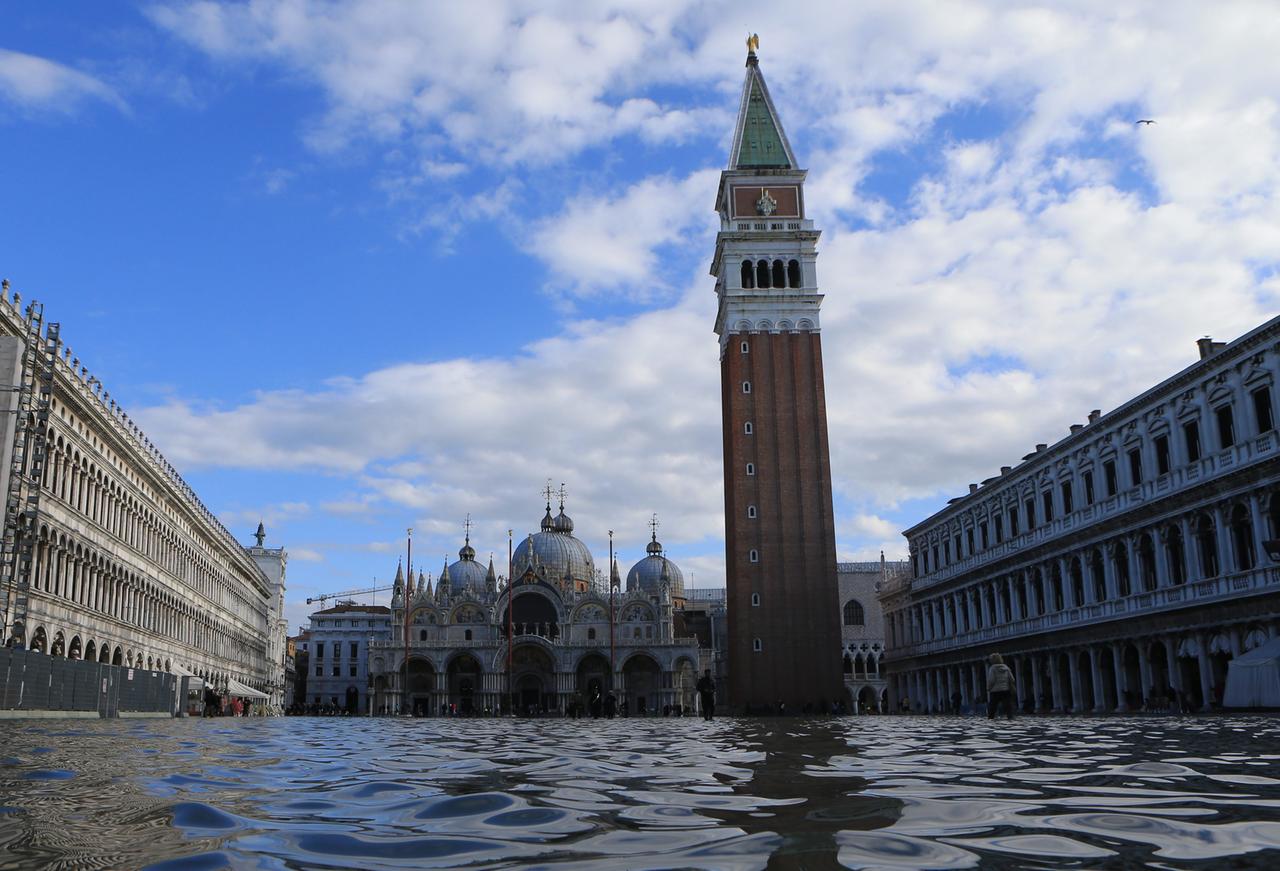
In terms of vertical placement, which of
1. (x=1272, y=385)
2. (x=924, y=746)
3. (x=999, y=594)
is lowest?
(x=924, y=746)

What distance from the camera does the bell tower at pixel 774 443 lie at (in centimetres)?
5328

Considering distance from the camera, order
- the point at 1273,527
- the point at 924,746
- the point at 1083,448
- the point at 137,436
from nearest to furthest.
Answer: the point at 924,746, the point at 1273,527, the point at 1083,448, the point at 137,436

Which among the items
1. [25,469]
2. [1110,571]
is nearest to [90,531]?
[25,469]

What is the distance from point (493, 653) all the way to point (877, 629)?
2659 centimetres

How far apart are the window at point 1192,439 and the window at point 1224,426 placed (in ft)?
3.36

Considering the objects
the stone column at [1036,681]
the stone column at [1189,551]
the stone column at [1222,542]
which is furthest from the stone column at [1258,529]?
the stone column at [1036,681]

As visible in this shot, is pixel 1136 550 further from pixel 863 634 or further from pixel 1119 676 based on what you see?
pixel 863 634

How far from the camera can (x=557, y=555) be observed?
84312 millimetres

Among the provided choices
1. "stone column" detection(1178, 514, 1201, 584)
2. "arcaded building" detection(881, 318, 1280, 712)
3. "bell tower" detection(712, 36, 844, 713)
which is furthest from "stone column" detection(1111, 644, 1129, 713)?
"bell tower" detection(712, 36, 844, 713)

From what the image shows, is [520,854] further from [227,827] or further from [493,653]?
[493,653]

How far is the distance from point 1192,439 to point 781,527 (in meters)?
25.1

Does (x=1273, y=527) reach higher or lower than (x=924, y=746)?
higher

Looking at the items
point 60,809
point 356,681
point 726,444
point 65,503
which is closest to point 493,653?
point 726,444

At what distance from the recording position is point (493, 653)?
242ft
